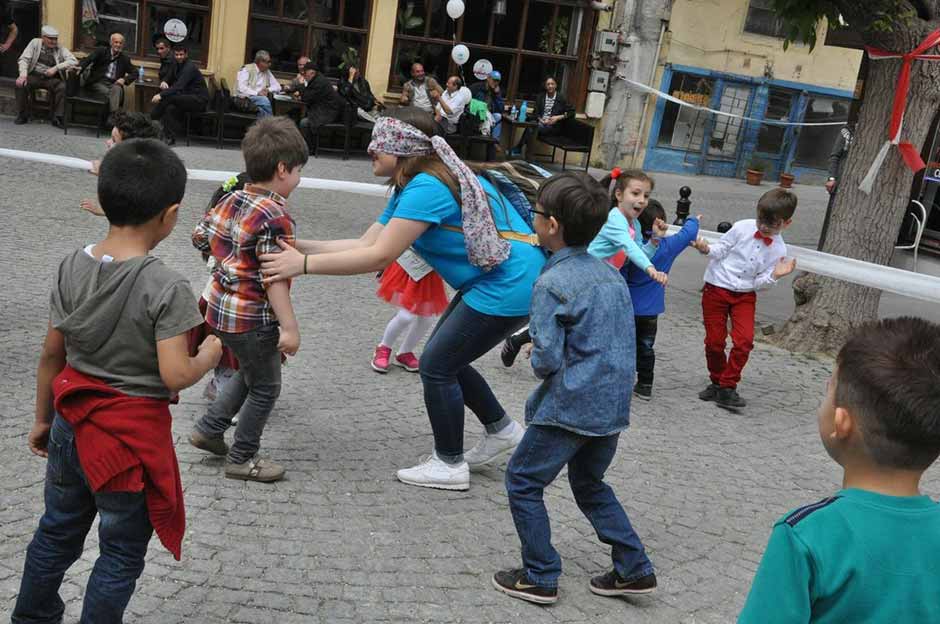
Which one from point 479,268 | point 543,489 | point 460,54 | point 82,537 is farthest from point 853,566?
point 460,54

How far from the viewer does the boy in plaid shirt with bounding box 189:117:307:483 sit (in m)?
3.98

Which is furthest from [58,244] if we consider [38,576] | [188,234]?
[38,576]

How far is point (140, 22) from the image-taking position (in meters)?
17.1

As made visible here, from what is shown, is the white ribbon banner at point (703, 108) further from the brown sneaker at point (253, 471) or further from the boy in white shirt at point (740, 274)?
the brown sneaker at point (253, 471)

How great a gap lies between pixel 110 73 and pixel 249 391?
43.3ft

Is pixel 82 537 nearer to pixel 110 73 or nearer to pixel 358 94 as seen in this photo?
pixel 110 73

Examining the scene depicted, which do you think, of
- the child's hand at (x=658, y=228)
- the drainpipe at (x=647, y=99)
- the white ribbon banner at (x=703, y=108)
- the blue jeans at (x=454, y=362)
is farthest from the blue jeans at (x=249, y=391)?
the drainpipe at (x=647, y=99)

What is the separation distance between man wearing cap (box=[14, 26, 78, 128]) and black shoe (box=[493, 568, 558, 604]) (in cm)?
1419

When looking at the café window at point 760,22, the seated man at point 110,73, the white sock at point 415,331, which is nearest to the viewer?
the white sock at point 415,331

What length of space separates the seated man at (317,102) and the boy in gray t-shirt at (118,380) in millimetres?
13865

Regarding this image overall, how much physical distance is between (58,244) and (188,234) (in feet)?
4.56

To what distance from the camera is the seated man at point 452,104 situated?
685 inches

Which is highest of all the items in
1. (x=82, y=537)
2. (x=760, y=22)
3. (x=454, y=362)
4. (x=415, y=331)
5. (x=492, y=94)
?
(x=760, y=22)

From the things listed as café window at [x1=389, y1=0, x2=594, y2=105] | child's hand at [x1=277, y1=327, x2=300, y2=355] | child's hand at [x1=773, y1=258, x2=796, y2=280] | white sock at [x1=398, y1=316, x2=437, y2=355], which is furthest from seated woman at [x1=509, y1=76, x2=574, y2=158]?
child's hand at [x1=277, y1=327, x2=300, y2=355]
